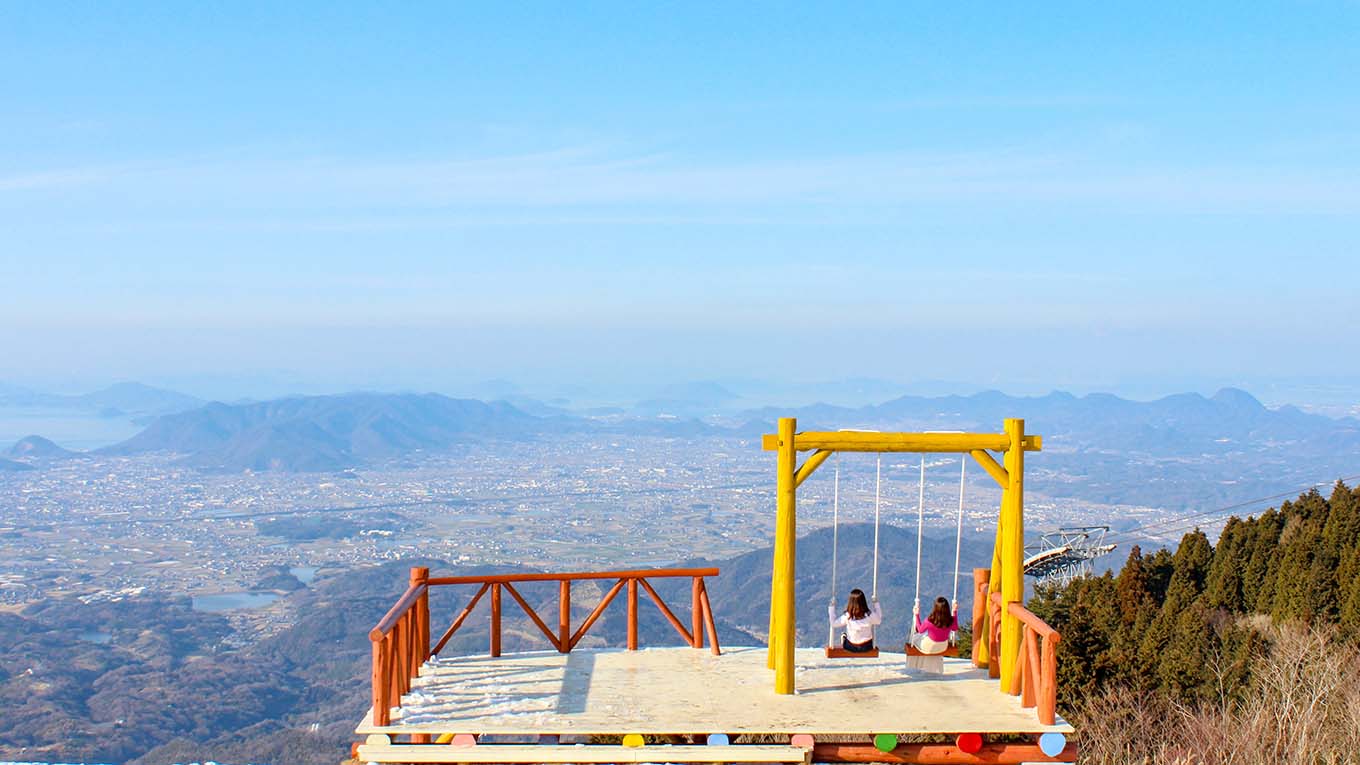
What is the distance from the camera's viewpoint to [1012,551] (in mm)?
10406

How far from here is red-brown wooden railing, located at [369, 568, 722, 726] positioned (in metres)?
9.05

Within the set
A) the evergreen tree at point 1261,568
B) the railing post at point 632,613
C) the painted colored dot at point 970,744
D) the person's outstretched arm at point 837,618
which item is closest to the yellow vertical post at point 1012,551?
the painted colored dot at point 970,744

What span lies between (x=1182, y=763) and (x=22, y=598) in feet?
433

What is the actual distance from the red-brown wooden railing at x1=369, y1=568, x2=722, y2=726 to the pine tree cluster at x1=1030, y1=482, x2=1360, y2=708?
8882 mm

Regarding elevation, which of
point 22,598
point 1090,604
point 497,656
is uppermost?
point 497,656

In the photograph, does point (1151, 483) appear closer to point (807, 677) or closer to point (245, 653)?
point (245, 653)

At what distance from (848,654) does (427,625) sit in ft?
12.3

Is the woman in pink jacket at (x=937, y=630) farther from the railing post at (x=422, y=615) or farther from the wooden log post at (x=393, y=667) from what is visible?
the wooden log post at (x=393, y=667)

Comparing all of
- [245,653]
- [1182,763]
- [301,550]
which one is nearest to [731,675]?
[1182,763]

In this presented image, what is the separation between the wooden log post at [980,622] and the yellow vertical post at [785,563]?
190 centimetres

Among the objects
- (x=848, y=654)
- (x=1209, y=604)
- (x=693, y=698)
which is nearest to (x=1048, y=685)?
(x=848, y=654)

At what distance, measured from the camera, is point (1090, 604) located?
93.4 ft

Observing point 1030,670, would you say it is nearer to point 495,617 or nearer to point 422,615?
point 495,617

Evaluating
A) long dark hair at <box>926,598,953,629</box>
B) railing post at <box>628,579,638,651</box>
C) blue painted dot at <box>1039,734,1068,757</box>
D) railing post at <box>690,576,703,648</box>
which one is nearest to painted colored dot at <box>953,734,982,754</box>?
blue painted dot at <box>1039,734,1068,757</box>
